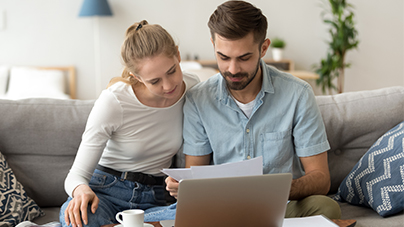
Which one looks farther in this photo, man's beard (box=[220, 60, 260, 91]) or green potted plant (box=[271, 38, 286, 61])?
green potted plant (box=[271, 38, 286, 61])

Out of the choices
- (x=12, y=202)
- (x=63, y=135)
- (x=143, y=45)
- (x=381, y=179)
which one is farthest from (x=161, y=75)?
(x=381, y=179)

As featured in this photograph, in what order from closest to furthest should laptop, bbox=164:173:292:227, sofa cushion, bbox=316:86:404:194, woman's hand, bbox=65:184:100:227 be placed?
laptop, bbox=164:173:292:227 → woman's hand, bbox=65:184:100:227 → sofa cushion, bbox=316:86:404:194

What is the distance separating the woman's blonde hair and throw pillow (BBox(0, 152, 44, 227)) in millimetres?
642

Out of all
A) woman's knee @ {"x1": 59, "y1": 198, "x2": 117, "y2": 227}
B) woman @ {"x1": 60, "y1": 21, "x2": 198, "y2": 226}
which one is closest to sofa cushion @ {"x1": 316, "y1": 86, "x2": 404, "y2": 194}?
woman @ {"x1": 60, "y1": 21, "x2": 198, "y2": 226}

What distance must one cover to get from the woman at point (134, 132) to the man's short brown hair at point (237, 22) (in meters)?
0.17

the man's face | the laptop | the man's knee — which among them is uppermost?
the man's face

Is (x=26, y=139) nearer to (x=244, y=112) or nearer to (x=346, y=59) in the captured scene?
(x=244, y=112)

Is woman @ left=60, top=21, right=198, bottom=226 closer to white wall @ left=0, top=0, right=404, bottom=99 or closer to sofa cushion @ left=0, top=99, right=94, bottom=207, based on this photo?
sofa cushion @ left=0, top=99, right=94, bottom=207

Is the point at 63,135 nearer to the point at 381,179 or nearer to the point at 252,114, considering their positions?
the point at 252,114

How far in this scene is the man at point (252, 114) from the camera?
133 centimetres

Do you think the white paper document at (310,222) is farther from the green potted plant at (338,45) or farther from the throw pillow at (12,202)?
the green potted plant at (338,45)

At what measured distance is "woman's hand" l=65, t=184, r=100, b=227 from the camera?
3.87 feet

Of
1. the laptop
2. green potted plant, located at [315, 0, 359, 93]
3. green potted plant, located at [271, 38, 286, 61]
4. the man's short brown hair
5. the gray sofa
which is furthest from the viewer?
green potted plant, located at [271, 38, 286, 61]

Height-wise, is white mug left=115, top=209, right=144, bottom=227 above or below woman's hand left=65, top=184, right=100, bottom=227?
above
